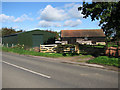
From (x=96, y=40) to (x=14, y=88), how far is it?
139 ft

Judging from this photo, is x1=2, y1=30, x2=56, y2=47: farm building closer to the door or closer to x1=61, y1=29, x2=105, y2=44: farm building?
the door

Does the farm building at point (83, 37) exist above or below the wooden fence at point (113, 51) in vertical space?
above

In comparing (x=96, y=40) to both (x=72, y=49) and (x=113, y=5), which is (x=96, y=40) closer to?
(x=72, y=49)

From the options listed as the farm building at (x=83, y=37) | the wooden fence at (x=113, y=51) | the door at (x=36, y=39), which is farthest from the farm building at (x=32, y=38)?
the wooden fence at (x=113, y=51)

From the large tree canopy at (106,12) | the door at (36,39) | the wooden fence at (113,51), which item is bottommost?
the wooden fence at (113,51)

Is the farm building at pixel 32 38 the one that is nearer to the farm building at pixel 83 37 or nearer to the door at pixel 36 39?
the door at pixel 36 39

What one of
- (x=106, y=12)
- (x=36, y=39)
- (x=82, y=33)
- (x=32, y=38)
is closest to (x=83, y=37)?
(x=82, y=33)

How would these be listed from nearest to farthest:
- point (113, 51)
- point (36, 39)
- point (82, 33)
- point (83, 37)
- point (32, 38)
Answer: point (113, 51) < point (32, 38) < point (36, 39) < point (83, 37) < point (82, 33)

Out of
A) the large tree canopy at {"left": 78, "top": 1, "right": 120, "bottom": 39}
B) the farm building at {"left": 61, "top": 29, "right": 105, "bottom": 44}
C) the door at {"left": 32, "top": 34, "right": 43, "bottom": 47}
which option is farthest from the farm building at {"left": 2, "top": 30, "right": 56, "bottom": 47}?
the large tree canopy at {"left": 78, "top": 1, "right": 120, "bottom": 39}

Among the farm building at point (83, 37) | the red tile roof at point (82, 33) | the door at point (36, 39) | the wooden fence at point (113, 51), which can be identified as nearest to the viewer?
the wooden fence at point (113, 51)

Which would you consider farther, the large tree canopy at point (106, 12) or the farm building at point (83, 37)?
the farm building at point (83, 37)

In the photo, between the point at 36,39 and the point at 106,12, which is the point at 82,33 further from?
the point at 106,12

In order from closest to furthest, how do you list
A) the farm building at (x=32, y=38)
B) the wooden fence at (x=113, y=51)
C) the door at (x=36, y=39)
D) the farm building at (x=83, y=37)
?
the wooden fence at (x=113, y=51) → the farm building at (x=32, y=38) → the door at (x=36, y=39) → the farm building at (x=83, y=37)

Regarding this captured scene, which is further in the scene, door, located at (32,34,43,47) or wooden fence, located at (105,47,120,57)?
door, located at (32,34,43,47)
